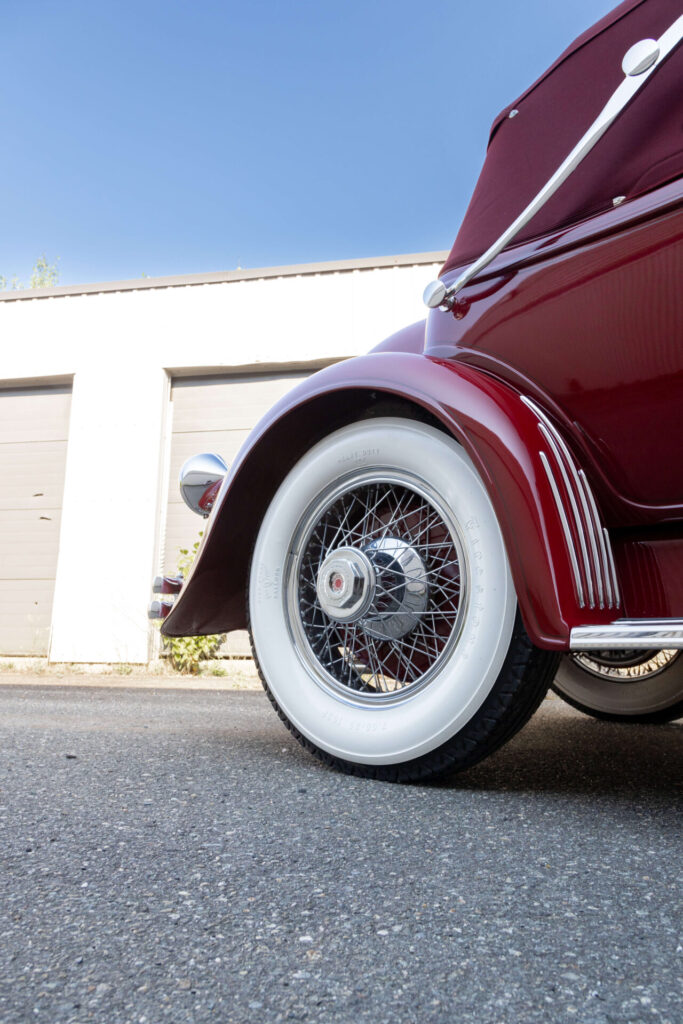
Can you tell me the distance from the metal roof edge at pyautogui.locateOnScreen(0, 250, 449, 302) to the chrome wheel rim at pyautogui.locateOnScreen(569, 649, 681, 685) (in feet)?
16.7

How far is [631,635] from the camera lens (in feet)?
3.75

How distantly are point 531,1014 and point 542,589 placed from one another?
71cm

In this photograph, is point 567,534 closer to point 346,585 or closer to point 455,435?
point 455,435

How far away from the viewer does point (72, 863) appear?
0.93 m

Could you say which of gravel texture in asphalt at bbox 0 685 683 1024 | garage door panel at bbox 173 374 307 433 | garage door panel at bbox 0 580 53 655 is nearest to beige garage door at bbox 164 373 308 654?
garage door panel at bbox 173 374 307 433

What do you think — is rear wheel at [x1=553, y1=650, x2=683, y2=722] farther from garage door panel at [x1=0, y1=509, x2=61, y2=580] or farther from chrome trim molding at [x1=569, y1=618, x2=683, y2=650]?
garage door panel at [x1=0, y1=509, x2=61, y2=580]

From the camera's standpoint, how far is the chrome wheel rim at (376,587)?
1461 mm

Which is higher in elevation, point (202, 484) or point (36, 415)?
point (36, 415)

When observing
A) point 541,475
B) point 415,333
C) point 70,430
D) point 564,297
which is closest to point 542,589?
point 541,475

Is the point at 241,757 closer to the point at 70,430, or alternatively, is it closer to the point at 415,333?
the point at 415,333

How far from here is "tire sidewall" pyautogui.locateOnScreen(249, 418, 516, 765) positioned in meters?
1.33

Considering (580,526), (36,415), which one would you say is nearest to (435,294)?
(580,526)

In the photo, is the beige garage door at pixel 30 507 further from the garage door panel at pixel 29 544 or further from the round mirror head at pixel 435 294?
the round mirror head at pixel 435 294

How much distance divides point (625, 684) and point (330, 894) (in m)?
1.89
